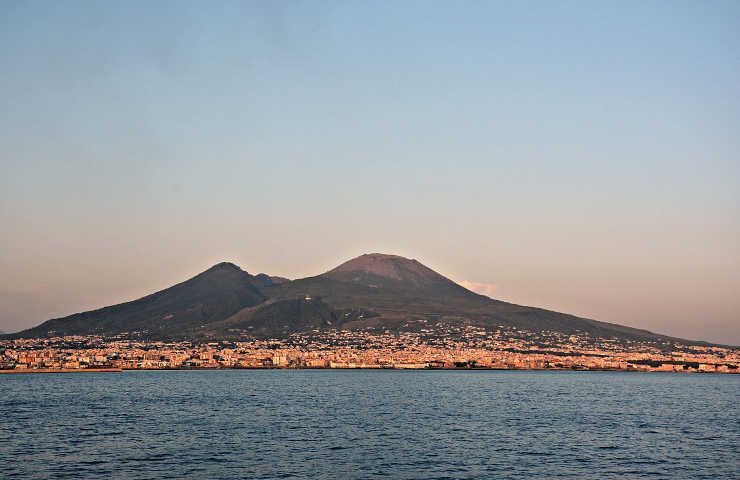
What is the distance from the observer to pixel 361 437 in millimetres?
89188

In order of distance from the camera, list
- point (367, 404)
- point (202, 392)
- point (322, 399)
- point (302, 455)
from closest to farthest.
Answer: point (302, 455) → point (367, 404) → point (322, 399) → point (202, 392)

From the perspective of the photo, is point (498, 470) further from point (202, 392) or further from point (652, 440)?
point (202, 392)

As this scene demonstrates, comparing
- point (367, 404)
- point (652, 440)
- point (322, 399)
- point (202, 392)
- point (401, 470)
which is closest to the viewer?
point (401, 470)

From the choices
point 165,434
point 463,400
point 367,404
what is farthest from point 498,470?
point 463,400

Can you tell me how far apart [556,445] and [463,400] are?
64.3 meters

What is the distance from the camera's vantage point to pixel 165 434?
292 ft

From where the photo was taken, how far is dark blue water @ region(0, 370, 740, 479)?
68312 mm

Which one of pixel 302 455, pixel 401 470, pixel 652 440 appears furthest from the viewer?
pixel 652 440

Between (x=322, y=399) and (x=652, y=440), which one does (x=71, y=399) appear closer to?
(x=322, y=399)

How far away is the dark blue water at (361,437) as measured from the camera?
224 ft

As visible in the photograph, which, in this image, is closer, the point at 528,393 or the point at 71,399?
the point at 71,399

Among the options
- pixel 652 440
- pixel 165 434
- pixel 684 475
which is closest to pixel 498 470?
pixel 684 475

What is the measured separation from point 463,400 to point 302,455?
254 ft

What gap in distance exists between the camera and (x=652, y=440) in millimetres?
91312
